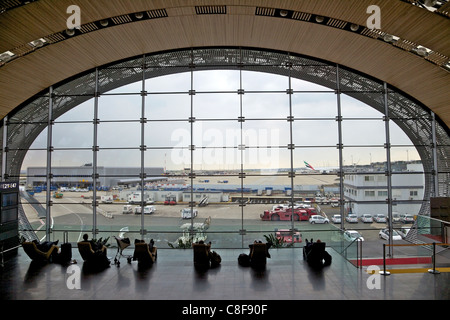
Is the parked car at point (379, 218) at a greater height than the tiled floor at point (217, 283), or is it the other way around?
the parked car at point (379, 218)

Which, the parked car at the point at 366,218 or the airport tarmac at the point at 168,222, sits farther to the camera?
the parked car at the point at 366,218

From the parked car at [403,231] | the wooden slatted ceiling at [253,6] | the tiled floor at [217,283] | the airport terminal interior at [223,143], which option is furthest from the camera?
the parked car at [403,231]

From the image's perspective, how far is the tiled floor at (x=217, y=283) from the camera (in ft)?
17.9

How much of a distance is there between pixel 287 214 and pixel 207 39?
19.0ft

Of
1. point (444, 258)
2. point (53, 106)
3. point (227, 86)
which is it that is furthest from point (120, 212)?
point (444, 258)

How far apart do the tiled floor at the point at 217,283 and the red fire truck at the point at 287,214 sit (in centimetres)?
208

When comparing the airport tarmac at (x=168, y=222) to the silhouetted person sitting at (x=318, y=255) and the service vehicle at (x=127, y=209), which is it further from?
the silhouetted person sitting at (x=318, y=255)

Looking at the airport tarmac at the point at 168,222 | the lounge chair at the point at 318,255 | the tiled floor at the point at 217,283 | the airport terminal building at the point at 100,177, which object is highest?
the airport terminal building at the point at 100,177

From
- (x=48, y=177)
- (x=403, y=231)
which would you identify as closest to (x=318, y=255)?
(x=403, y=231)

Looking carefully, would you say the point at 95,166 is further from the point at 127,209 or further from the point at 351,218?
the point at 351,218

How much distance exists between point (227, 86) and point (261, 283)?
6.10 metres

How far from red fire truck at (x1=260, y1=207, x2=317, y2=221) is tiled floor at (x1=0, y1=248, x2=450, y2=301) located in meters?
2.08

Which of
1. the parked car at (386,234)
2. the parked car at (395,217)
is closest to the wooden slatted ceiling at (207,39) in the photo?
the parked car at (395,217)
